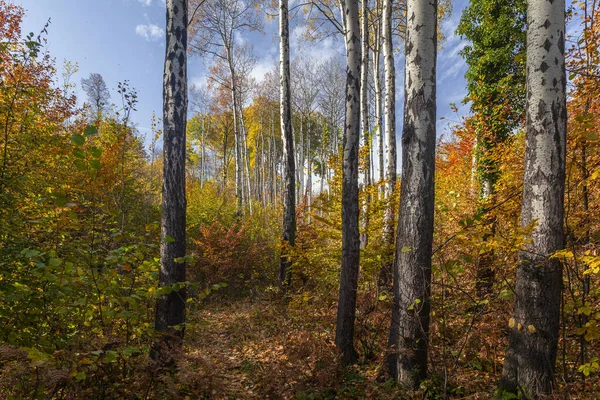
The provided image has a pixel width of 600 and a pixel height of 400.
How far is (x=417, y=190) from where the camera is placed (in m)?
3.03

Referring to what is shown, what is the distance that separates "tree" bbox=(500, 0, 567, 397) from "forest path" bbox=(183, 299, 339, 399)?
7.03ft

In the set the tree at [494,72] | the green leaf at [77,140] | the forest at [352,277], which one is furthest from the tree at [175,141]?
the tree at [494,72]

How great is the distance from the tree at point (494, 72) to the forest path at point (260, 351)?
6567mm

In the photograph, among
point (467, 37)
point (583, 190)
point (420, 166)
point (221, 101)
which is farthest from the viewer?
point (221, 101)

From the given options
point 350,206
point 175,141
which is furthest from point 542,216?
point 175,141

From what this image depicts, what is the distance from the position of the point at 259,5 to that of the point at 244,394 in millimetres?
13068

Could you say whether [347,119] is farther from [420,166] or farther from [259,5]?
[259,5]

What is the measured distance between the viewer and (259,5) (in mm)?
11500

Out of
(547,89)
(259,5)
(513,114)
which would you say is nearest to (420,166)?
(547,89)

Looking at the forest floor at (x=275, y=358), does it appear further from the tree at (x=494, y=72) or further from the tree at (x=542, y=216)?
the tree at (x=494, y=72)

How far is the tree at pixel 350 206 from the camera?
4.13 m

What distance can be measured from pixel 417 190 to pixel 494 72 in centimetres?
839

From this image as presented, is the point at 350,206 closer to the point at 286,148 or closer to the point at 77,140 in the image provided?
the point at 77,140

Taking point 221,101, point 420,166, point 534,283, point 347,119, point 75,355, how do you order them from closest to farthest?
point 75,355 < point 534,283 < point 420,166 < point 347,119 < point 221,101
